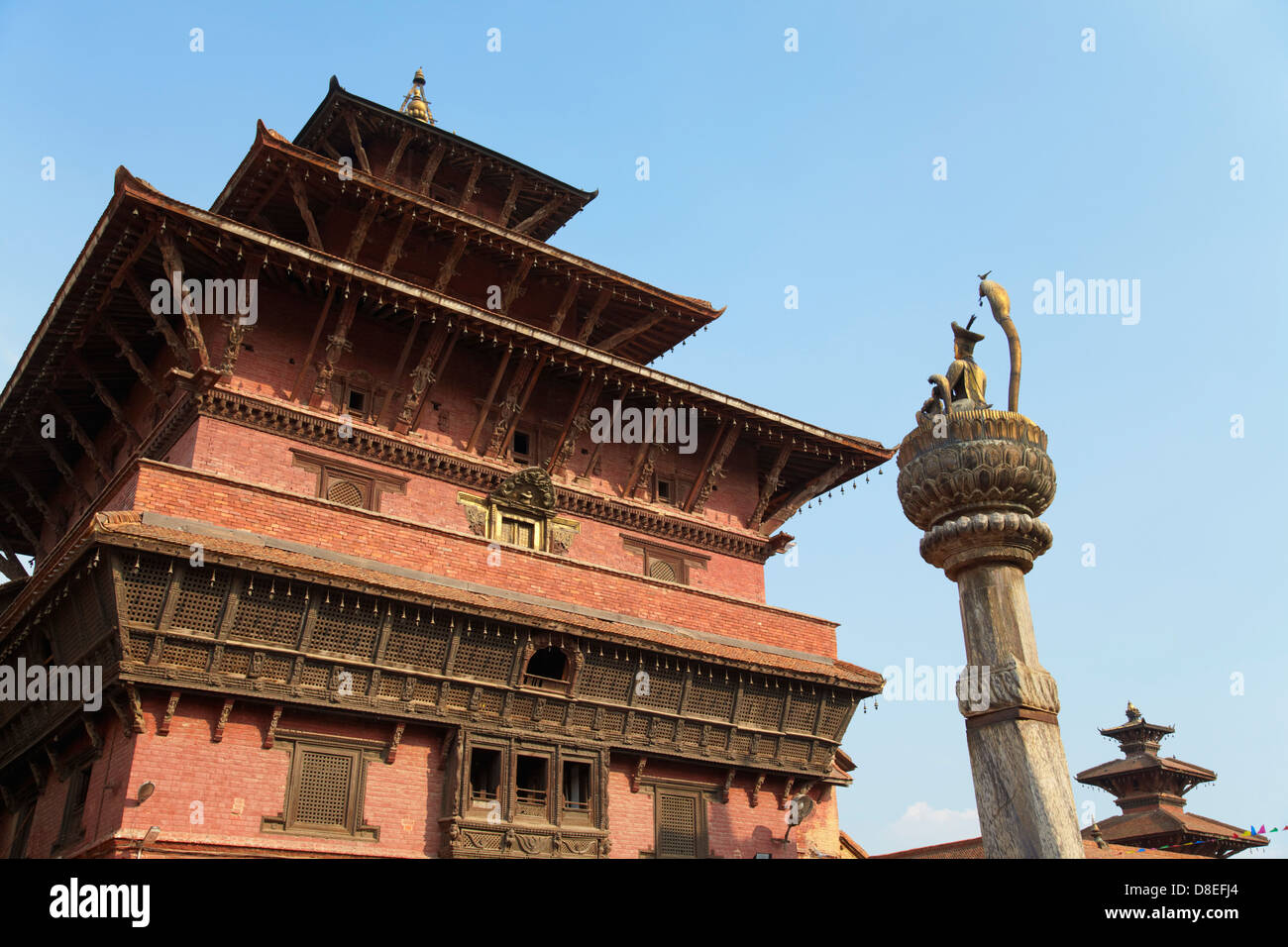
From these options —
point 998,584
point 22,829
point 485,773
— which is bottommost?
point 22,829

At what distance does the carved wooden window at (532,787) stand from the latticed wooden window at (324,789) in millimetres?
2403

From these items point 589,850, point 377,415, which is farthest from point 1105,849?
point 377,415

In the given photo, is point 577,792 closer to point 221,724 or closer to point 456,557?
point 456,557

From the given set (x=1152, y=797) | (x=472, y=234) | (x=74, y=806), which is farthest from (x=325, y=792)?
(x=1152, y=797)

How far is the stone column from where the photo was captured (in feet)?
28.1

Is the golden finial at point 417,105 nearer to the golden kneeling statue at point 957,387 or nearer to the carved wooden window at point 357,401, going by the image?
the carved wooden window at point 357,401

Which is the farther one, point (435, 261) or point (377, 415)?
point (435, 261)

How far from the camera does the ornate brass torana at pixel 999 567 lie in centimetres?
854

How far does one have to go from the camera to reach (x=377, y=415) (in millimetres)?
18906

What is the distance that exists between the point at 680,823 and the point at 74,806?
9.03 metres

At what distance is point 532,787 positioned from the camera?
1722 cm
